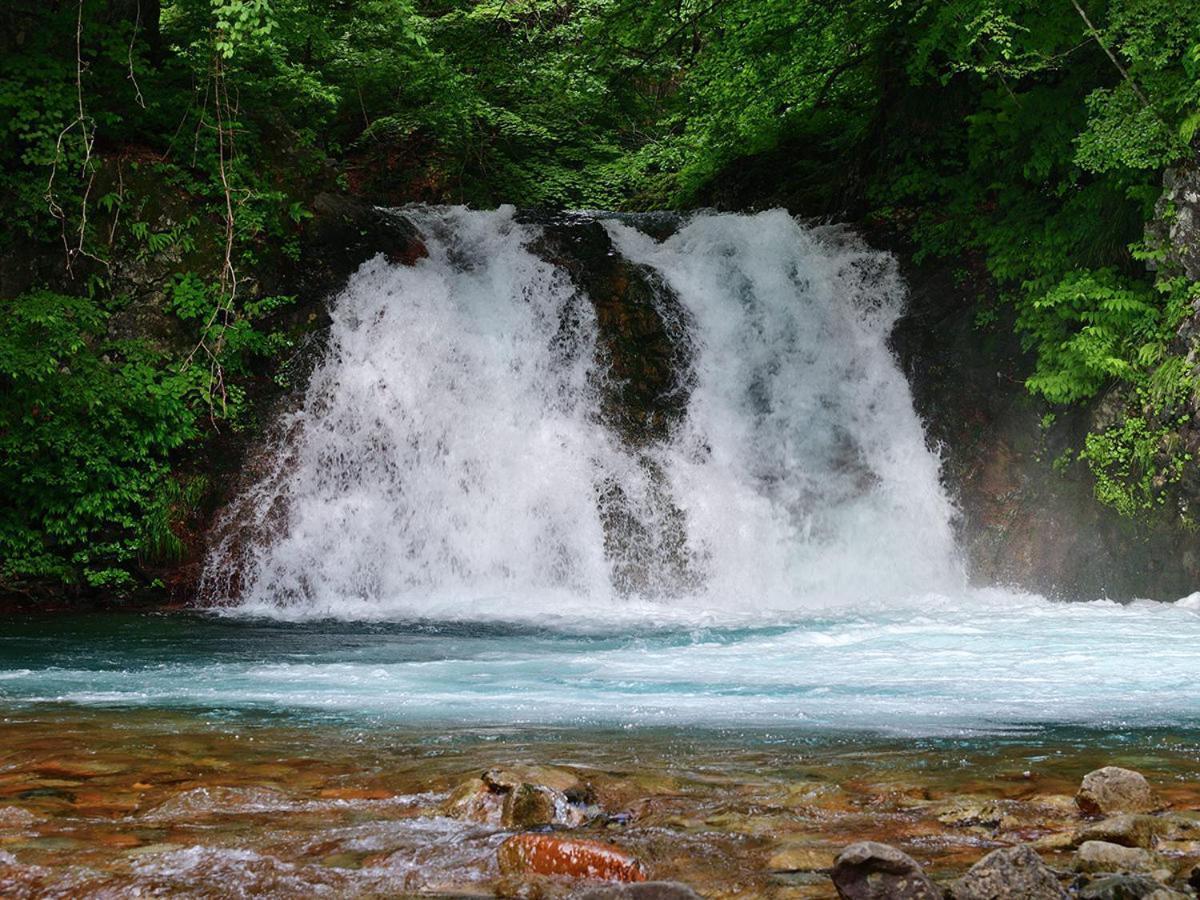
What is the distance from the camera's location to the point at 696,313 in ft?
42.3

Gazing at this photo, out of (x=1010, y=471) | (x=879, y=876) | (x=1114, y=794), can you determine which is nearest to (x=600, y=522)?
(x=1010, y=471)

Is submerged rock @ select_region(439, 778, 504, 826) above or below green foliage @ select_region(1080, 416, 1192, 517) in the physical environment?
below

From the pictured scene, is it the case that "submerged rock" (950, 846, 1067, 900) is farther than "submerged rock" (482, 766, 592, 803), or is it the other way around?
"submerged rock" (482, 766, 592, 803)

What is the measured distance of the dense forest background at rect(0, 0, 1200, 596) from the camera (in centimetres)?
1005

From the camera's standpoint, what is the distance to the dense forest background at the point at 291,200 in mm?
10055

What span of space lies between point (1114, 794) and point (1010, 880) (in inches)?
41.9

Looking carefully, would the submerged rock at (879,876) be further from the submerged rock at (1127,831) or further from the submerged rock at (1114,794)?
the submerged rock at (1114,794)

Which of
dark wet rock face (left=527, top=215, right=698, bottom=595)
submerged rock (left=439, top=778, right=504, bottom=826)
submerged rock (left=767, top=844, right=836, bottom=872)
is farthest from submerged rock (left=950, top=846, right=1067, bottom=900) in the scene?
dark wet rock face (left=527, top=215, right=698, bottom=595)

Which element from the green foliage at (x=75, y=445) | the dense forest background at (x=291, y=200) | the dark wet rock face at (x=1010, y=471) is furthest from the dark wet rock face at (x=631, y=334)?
the green foliage at (x=75, y=445)

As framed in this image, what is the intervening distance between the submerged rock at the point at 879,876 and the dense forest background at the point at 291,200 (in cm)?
719

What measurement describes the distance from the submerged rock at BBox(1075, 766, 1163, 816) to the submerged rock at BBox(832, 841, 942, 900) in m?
1.13

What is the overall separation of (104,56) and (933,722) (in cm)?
1063

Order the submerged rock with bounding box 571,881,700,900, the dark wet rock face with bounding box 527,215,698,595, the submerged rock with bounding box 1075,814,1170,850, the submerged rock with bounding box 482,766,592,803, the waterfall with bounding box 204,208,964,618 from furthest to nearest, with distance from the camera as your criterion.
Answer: the dark wet rock face with bounding box 527,215,698,595, the waterfall with bounding box 204,208,964,618, the submerged rock with bounding box 482,766,592,803, the submerged rock with bounding box 1075,814,1170,850, the submerged rock with bounding box 571,881,700,900

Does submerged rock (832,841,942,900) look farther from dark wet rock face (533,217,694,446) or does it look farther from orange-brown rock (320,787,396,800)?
dark wet rock face (533,217,694,446)
